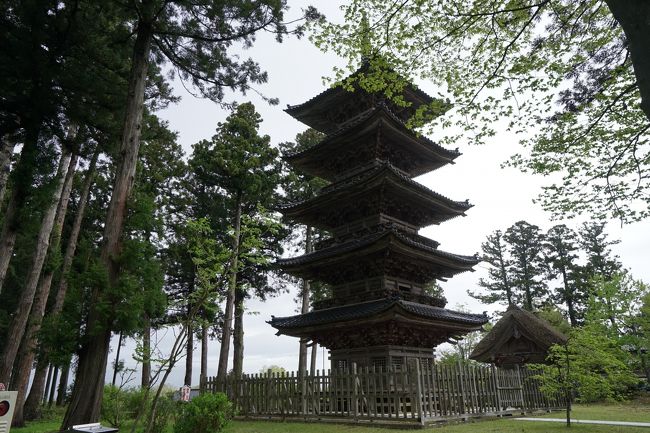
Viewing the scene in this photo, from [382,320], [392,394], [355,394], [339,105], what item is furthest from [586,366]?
[339,105]

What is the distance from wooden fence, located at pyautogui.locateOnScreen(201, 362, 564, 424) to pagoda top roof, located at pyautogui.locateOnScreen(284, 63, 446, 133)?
37.8 ft

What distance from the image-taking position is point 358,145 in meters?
17.7

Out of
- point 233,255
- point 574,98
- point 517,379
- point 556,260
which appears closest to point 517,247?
point 556,260

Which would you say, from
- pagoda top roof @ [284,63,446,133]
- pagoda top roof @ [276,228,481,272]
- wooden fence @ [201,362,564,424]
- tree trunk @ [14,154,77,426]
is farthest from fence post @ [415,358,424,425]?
pagoda top roof @ [284,63,446,133]

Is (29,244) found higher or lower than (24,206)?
higher

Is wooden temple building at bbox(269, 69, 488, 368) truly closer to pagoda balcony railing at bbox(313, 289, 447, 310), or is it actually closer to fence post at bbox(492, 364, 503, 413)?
pagoda balcony railing at bbox(313, 289, 447, 310)

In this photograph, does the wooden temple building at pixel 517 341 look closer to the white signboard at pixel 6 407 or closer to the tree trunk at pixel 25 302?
the tree trunk at pixel 25 302

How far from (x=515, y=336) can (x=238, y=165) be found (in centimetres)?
1901

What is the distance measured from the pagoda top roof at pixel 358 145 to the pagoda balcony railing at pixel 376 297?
243 inches

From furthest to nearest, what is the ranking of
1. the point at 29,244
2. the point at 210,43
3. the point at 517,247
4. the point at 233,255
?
the point at 517,247 < the point at 29,244 < the point at 210,43 < the point at 233,255

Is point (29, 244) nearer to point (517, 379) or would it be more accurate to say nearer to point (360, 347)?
point (360, 347)

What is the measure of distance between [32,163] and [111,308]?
5.07 meters

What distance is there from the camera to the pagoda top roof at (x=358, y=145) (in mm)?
16200

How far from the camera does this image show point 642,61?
3299 millimetres
